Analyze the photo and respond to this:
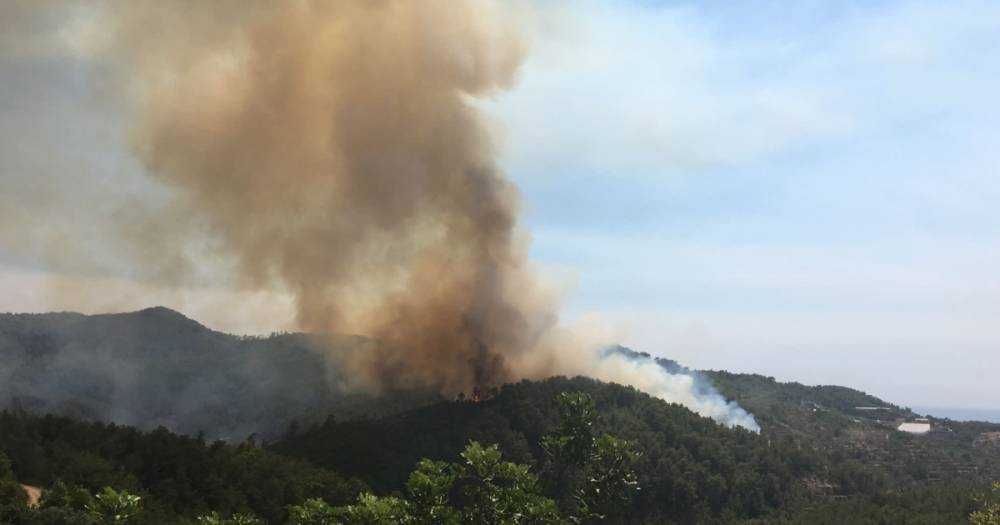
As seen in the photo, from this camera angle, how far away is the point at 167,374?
543ft

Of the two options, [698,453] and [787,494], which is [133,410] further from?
[787,494]

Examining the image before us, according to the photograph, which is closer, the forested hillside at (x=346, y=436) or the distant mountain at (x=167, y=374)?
the forested hillside at (x=346, y=436)

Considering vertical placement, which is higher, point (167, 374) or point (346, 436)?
point (167, 374)

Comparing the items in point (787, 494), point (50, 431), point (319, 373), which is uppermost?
point (319, 373)

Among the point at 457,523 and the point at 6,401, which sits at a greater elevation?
the point at 6,401

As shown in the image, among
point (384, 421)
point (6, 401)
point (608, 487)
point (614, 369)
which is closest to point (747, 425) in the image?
point (614, 369)

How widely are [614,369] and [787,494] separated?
178 ft

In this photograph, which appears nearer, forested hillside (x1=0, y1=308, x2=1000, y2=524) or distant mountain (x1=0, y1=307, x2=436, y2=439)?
forested hillside (x1=0, y1=308, x2=1000, y2=524)

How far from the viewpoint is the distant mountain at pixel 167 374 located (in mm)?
143375

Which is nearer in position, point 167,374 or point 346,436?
point 346,436

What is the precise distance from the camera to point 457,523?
105 feet

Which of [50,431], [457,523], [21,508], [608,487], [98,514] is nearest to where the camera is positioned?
[457,523]

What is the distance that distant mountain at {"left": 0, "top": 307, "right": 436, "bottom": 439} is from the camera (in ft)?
470

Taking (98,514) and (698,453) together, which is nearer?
(98,514)
